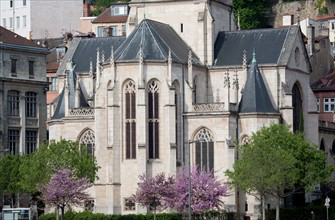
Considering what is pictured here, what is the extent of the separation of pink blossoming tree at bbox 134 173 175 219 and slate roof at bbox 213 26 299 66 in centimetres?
1822

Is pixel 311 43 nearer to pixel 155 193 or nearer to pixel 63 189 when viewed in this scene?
pixel 155 193

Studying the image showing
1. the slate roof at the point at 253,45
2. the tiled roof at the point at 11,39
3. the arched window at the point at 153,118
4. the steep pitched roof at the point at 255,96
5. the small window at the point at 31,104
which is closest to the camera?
the arched window at the point at 153,118

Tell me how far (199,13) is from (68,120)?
16086mm

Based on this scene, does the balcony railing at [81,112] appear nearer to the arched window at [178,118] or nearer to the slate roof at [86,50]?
the slate roof at [86,50]

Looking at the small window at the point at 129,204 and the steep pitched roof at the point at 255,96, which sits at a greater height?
the steep pitched roof at the point at 255,96

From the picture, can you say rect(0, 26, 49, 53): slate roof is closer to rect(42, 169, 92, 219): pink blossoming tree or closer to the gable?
the gable

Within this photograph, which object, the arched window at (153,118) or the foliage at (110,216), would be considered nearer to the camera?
the foliage at (110,216)

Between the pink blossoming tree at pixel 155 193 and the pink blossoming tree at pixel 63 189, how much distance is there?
4688 mm

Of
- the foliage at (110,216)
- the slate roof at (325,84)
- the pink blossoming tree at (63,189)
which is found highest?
the slate roof at (325,84)

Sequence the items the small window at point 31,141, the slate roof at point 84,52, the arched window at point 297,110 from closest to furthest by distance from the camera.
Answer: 1. the arched window at point 297,110
2. the slate roof at point 84,52
3. the small window at point 31,141

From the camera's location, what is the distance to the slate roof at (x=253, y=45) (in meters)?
145

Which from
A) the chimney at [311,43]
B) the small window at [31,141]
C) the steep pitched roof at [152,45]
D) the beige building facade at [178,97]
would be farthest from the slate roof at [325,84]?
the small window at [31,141]

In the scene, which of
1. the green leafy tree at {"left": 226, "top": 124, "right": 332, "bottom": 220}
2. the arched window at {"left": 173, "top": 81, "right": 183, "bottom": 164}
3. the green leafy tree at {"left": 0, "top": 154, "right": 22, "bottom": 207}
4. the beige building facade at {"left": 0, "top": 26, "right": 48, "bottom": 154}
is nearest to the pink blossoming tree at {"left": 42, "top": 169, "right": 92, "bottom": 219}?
the green leafy tree at {"left": 0, "top": 154, "right": 22, "bottom": 207}

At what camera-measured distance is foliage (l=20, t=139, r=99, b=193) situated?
13225 cm
